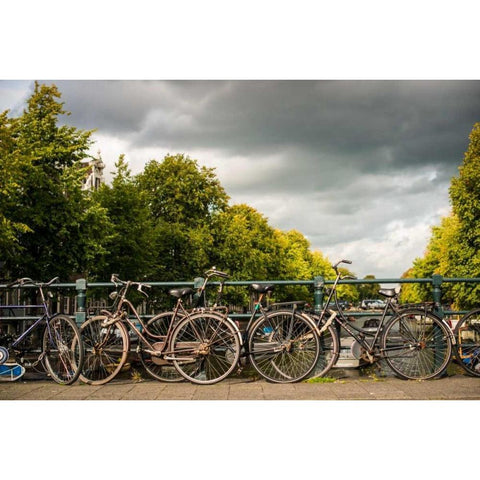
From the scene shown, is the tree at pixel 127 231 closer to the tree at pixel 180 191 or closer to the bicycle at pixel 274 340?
the tree at pixel 180 191

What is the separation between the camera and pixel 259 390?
579 cm

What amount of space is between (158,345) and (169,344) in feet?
0.55

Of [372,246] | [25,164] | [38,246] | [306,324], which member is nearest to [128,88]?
[25,164]

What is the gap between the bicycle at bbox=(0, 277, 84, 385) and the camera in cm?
630

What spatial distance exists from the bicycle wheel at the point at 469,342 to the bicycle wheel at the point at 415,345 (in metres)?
0.30

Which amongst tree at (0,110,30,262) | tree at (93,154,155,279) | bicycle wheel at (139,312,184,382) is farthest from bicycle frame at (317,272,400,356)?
tree at (93,154,155,279)

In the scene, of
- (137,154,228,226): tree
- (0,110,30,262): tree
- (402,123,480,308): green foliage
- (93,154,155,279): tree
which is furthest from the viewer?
(137,154,228,226): tree

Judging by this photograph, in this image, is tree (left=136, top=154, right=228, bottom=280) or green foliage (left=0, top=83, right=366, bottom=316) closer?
green foliage (left=0, top=83, right=366, bottom=316)

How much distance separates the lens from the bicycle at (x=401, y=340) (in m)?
6.24

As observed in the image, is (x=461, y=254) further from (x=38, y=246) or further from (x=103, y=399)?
(x=103, y=399)

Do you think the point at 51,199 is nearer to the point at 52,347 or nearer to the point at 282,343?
the point at 52,347

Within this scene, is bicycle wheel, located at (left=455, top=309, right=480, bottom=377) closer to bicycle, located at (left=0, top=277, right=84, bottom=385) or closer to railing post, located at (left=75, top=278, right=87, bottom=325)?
bicycle, located at (left=0, top=277, right=84, bottom=385)

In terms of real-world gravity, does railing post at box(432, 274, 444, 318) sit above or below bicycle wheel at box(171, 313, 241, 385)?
above
